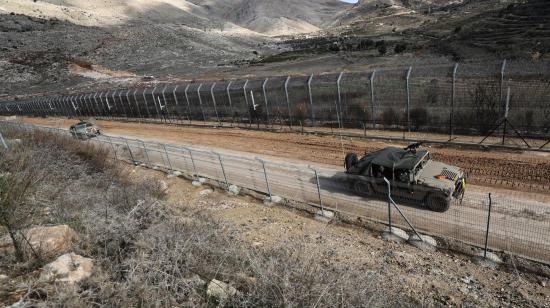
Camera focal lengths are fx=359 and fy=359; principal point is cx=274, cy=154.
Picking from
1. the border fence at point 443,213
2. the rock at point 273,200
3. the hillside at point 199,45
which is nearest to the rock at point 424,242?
the border fence at point 443,213

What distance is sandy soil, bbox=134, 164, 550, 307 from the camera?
7703 mm

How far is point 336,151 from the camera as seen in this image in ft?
61.1

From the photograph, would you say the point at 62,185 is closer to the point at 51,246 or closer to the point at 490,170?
the point at 51,246

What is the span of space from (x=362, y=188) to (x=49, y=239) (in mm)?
9465

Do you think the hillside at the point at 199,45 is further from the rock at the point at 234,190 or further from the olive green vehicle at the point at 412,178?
the rock at the point at 234,190

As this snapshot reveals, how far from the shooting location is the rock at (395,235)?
1035 centimetres

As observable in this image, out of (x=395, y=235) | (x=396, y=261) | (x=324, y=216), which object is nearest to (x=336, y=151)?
(x=324, y=216)

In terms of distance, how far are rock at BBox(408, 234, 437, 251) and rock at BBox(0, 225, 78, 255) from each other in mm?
8372

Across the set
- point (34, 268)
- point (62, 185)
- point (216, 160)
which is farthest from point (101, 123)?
point (34, 268)

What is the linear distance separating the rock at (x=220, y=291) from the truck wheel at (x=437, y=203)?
292 inches

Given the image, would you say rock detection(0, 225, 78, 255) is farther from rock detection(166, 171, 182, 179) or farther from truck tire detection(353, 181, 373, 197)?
rock detection(166, 171, 182, 179)

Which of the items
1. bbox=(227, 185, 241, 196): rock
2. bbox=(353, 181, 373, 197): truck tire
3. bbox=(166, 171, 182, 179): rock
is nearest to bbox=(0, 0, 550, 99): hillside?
bbox=(353, 181, 373, 197): truck tire

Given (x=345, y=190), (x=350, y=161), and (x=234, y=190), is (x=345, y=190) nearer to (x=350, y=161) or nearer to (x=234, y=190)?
(x=350, y=161)

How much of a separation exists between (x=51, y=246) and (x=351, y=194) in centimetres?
974
